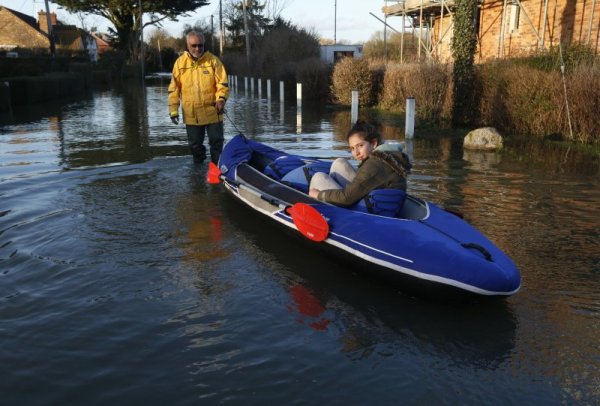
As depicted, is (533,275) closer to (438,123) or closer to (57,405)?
(57,405)

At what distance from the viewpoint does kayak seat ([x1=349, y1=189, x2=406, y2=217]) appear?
505 centimetres

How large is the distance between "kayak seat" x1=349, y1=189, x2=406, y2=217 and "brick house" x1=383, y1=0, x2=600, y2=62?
13.0m

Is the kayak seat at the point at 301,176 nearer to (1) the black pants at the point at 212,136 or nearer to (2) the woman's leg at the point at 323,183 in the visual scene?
(2) the woman's leg at the point at 323,183

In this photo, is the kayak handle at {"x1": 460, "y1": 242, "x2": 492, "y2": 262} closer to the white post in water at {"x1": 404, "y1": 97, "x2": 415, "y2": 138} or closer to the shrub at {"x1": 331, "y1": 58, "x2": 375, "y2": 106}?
the white post in water at {"x1": 404, "y1": 97, "x2": 415, "y2": 138}

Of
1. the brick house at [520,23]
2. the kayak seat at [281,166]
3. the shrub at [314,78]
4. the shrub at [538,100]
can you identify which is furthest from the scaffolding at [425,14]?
the kayak seat at [281,166]

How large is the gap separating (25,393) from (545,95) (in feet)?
41.5

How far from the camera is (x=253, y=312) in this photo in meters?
4.45

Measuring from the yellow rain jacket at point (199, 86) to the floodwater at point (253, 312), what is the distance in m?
1.36

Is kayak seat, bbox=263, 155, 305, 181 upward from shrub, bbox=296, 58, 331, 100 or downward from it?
downward

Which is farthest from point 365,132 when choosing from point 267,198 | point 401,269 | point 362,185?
point 401,269

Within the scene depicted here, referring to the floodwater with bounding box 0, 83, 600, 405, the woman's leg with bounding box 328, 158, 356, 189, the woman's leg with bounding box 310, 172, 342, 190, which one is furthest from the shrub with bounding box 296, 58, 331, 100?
the woman's leg with bounding box 310, 172, 342, 190

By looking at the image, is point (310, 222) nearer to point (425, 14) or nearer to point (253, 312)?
point (253, 312)

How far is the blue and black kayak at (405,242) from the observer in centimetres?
420

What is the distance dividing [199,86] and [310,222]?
4520 millimetres
